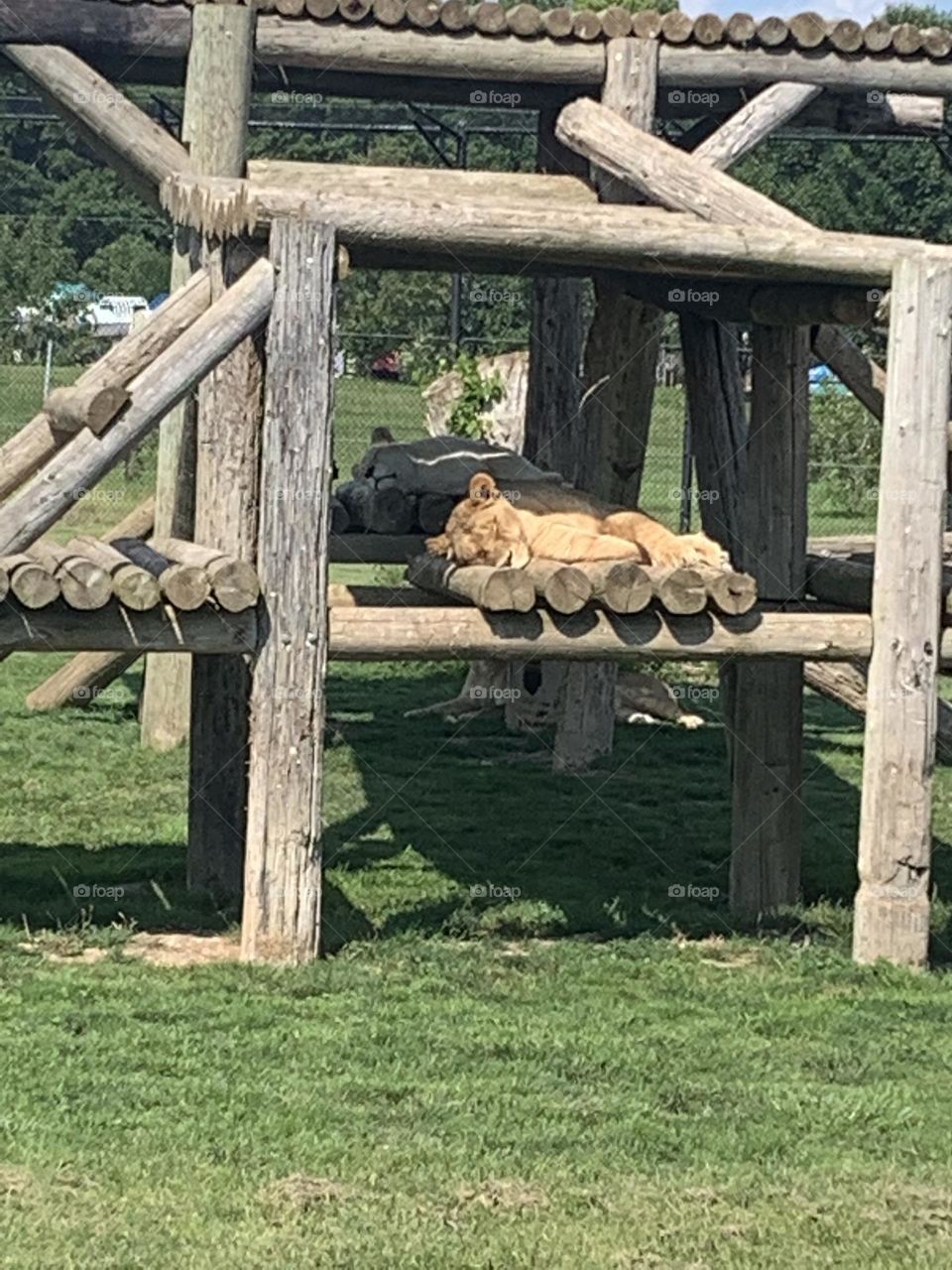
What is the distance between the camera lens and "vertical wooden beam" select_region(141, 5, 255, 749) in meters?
10.3

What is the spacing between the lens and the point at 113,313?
37.1 meters

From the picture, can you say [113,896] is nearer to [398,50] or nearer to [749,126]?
[398,50]

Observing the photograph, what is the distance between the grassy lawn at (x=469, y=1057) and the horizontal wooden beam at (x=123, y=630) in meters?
1.11

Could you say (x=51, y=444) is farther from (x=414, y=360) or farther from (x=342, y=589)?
(x=414, y=360)

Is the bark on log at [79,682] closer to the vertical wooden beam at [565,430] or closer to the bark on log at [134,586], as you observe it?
the vertical wooden beam at [565,430]

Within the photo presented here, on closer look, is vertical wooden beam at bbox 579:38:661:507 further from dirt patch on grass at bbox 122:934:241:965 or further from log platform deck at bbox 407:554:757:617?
dirt patch on grass at bbox 122:934:241:965

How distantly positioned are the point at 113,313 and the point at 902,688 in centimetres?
3006

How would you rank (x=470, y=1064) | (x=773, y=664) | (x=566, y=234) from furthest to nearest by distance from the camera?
1. (x=773, y=664)
2. (x=566, y=234)
3. (x=470, y=1064)

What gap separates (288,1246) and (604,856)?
5490 millimetres

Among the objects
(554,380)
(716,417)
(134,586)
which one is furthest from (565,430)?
(134,586)

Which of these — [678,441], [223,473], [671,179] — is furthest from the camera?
[678,441]

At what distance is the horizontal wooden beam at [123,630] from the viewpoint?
762cm

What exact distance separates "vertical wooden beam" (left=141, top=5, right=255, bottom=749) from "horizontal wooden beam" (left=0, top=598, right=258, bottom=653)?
7.52ft

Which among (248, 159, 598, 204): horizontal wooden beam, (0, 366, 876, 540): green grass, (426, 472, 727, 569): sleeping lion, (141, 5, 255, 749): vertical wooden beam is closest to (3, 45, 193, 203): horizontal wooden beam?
(141, 5, 255, 749): vertical wooden beam
